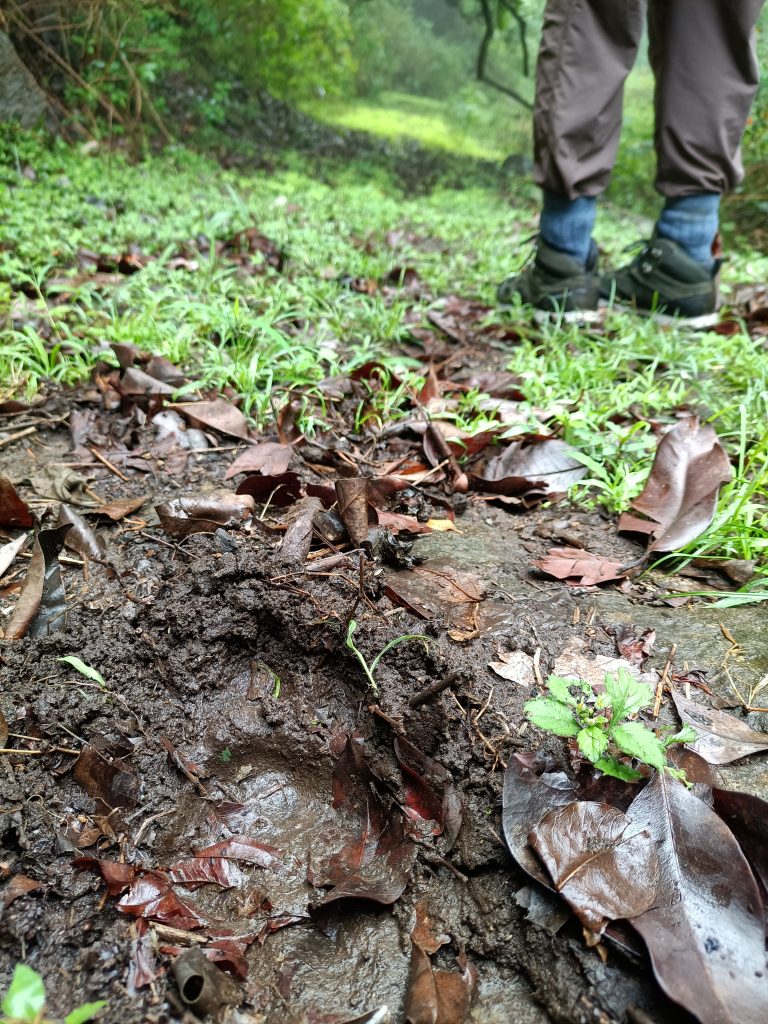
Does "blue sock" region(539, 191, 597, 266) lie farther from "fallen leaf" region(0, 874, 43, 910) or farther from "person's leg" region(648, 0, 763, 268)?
"fallen leaf" region(0, 874, 43, 910)

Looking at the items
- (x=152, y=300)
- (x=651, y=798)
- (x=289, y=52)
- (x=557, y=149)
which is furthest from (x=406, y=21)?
(x=651, y=798)

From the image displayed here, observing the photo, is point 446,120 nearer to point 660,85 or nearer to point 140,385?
point 660,85

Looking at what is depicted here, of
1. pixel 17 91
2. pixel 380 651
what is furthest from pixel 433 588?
pixel 17 91

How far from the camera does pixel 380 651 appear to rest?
4.47ft

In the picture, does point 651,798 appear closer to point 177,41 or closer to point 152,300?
point 152,300

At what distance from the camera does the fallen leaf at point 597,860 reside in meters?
0.93

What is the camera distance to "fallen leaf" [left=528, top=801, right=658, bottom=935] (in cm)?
93

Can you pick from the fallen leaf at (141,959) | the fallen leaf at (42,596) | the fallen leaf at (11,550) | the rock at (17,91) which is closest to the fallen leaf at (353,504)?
the fallen leaf at (42,596)

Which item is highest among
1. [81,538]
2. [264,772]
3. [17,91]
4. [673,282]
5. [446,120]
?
[17,91]

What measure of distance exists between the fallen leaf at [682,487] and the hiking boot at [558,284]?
159 centimetres

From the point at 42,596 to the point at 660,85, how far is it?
11.1 feet

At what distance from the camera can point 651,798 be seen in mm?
1035

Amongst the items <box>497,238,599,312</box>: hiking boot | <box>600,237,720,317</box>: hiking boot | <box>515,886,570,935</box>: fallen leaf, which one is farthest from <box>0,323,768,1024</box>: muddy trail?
<box>600,237,720,317</box>: hiking boot

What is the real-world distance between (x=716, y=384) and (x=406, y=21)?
9099mm
